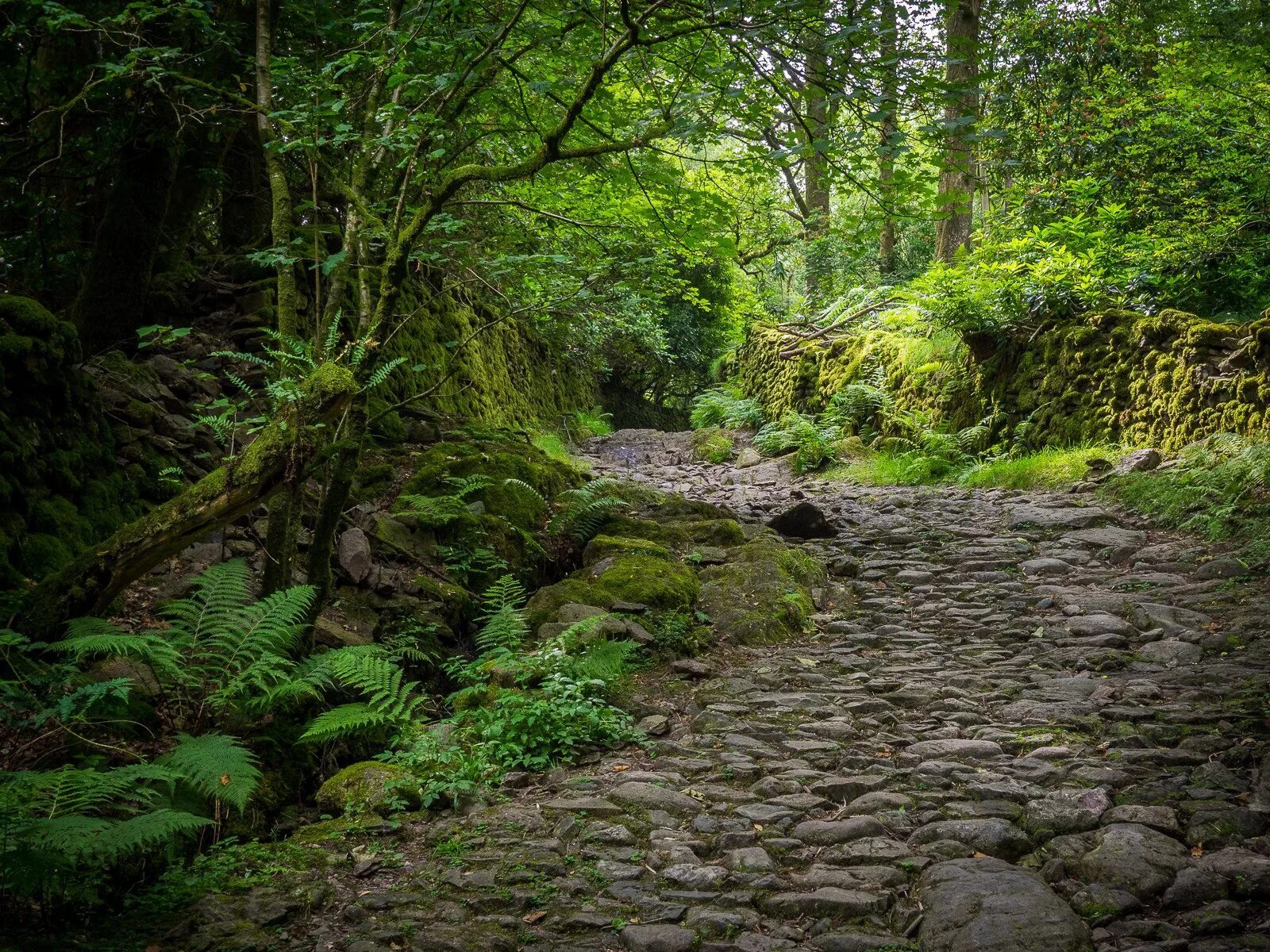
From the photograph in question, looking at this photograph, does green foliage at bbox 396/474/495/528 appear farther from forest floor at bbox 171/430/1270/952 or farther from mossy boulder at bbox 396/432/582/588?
forest floor at bbox 171/430/1270/952

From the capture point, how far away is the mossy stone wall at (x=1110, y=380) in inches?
291

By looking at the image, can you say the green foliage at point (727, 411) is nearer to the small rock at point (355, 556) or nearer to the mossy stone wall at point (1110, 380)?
the mossy stone wall at point (1110, 380)

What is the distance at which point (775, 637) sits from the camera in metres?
5.76

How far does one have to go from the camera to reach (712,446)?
16406 millimetres

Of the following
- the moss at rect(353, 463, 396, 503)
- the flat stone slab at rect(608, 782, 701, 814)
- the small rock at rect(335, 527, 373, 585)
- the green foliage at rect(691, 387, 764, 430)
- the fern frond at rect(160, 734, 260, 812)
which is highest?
the green foliage at rect(691, 387, 764, 430)

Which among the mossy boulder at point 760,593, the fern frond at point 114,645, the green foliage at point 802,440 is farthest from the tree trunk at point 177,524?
the green foliage at point 802,440

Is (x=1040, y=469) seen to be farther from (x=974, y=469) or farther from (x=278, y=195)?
(x=278, y=195)

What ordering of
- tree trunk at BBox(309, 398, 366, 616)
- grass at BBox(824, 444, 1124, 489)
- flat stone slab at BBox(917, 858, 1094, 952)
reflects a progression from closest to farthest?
1. flat stone slab at BBox(917, 858, 1094, 952)
2. tree trunk at BBox(309, 398, 366, 616)
3. grass at BBox(824, 444, 1124, 489)

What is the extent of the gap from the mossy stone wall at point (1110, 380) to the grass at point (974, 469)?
336 mm

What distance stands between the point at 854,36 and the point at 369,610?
4.60 metres

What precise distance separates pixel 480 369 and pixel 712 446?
228 inches

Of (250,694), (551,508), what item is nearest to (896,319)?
(551,508)

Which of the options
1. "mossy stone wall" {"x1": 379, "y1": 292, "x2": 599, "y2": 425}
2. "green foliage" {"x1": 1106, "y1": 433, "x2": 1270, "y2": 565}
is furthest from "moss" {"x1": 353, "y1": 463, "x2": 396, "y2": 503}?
"green foliage" {"x1": 1106, "y1": 433, "x2": 1270, "y2": 565}

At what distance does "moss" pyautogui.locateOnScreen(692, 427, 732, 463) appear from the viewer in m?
15.9
